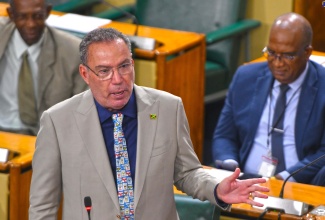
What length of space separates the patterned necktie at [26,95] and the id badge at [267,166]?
1.33 meters

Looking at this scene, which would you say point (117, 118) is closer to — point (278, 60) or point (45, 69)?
point (278, 60)

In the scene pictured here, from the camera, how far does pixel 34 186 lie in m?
2.90

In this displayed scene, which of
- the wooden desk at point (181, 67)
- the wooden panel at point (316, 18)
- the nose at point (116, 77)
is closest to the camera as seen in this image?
the nose at point (116, 77)

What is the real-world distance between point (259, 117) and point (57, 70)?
120 cm

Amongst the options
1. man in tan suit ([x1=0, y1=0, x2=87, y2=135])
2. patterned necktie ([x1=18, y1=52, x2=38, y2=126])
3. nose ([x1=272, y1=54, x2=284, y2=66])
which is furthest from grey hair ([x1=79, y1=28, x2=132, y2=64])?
patterned necktie ([x1=18, y1=52, x2=38, y2=126])

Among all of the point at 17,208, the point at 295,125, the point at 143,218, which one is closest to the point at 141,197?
the point at 143,218

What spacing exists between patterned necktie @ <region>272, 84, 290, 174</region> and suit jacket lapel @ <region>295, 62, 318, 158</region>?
8 centimetres

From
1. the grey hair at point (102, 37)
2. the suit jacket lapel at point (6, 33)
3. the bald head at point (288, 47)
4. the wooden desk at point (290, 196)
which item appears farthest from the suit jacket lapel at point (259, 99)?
the grey hair at point (102, 37)

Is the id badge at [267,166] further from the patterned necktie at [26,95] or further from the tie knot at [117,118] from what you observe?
the tie knot at [117,118]

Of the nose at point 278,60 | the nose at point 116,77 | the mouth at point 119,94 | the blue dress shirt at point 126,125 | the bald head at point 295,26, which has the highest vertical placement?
the bald head at point 295,26

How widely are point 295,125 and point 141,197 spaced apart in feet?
5.13

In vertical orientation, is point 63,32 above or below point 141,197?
above

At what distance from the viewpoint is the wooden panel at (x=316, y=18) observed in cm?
563

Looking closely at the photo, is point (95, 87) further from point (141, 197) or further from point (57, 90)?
point (57, 90)
